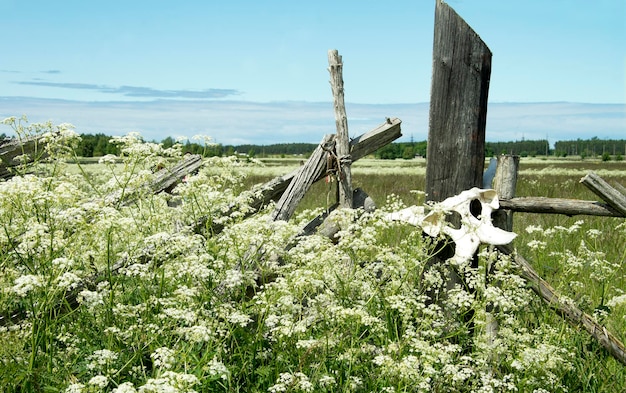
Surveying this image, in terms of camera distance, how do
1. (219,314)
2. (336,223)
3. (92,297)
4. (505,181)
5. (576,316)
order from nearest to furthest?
1. (92,297)
2. (219,314)
3. (576,316)
4. (505,181)
5. (336,223)

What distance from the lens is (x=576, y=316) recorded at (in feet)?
17.7

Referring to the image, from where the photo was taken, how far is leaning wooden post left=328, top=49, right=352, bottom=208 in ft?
21.0

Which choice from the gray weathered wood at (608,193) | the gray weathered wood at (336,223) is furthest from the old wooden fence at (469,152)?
the gray weathered wood at (336,223)

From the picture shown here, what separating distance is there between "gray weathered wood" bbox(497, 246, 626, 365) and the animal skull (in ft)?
0.79

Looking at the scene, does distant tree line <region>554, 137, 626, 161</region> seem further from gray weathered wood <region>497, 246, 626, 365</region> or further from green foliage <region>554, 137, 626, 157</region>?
gray weathered wood <region>497, 246, 626, 365</region>

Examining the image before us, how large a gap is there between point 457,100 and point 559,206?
4.14ft

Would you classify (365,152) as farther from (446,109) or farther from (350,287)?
(350,287)

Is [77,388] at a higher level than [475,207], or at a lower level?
lower

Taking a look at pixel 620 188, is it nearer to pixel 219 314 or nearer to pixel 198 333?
pixel 219 314

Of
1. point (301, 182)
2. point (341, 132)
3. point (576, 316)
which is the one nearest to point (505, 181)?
point (576, 316)

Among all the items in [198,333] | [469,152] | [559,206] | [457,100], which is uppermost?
[457,100]

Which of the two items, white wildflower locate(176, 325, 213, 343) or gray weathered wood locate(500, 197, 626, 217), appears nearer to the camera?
white wildflower locate(176, 325, 213, 343)

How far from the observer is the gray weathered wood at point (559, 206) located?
562 centimetres

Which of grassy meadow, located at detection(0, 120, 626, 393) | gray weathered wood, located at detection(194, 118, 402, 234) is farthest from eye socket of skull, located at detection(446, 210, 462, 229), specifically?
gray weathered wood, located at detection(194, 118, 402, 234)
